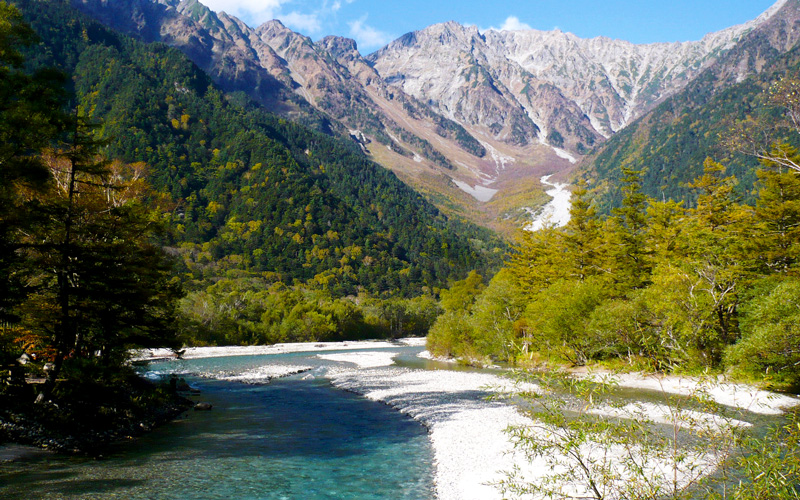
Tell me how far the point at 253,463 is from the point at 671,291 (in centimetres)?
3504

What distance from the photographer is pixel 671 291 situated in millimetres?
38000

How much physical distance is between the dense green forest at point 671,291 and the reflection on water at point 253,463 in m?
8.14

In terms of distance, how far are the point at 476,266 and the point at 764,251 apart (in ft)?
526

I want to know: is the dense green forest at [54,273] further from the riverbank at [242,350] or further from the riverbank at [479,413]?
the riverbank at [242,350]

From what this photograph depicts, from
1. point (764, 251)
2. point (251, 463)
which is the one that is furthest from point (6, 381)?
point (764, 251)

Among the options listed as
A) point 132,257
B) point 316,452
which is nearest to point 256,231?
point 132,257

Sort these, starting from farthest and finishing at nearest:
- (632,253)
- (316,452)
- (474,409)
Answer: (632,253), (474,409), (316,452)

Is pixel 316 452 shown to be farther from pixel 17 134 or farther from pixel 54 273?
pixel 17 134

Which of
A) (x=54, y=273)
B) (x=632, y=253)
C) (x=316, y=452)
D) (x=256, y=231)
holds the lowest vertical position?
(x=316, y=452)

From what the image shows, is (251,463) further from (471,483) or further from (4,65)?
(4,65)

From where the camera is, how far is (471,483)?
16.1 meters

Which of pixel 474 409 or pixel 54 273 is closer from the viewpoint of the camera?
pixel 54 273

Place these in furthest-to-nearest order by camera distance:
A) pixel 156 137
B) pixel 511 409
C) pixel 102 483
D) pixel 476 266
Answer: pixel 476 266 → pixel 156 137 → pixel 511 409 → pixel 102 483

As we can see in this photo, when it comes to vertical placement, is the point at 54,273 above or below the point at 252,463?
above
